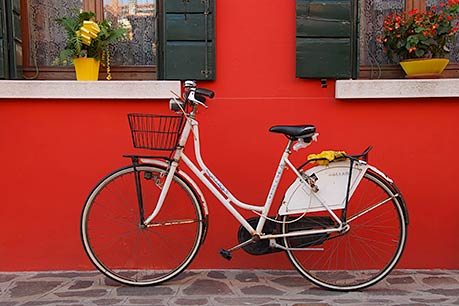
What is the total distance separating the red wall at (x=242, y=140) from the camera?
4238 millimetres

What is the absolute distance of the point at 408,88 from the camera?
414 cm

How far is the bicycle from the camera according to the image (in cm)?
375

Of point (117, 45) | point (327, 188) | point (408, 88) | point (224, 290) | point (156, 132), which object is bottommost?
point (224, 290)

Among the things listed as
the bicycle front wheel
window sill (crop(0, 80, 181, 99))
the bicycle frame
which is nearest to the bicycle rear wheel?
the bicycle frame

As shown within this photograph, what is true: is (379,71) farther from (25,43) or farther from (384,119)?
(25,43)

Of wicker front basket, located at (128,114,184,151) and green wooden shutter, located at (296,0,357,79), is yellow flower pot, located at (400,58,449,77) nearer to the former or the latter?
green wooden shutter, located at (296,0,357,79)

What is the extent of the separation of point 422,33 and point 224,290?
2.45 metres

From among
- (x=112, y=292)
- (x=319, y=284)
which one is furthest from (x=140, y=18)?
(x=319, y=284)

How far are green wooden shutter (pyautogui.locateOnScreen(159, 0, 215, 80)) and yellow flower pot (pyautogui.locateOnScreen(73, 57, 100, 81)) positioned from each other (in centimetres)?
59

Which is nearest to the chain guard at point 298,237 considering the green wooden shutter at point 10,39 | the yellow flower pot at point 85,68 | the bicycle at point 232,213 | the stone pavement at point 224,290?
the bicycle at point 232,213

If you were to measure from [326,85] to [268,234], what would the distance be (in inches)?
50.1

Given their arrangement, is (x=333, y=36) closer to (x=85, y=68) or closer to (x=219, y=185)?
(x=219, y=185)

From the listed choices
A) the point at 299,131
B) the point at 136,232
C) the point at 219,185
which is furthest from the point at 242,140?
the point at 136,232

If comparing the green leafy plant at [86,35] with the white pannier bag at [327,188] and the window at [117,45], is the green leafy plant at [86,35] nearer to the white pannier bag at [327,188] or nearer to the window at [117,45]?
the window at [117,45]
